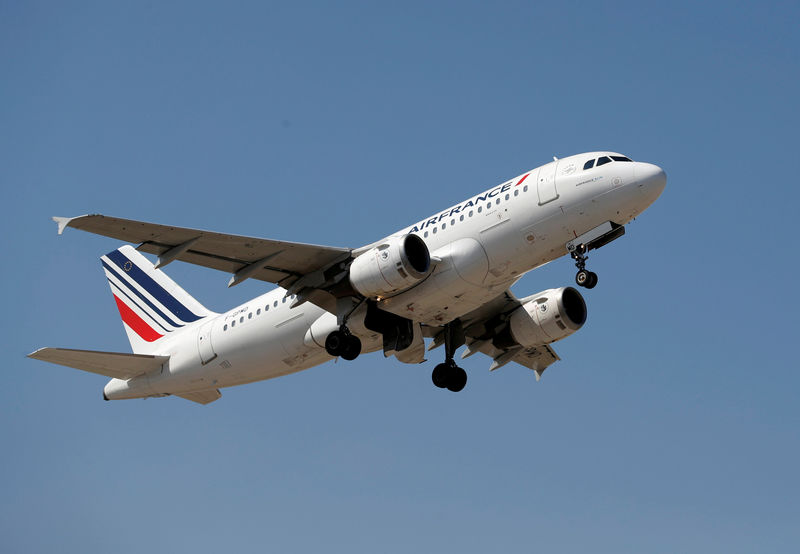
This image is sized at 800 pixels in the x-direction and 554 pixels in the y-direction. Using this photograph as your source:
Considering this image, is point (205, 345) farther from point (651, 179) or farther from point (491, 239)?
point (651, 179)

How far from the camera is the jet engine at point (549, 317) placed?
38.0 m

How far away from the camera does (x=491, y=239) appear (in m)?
32.5

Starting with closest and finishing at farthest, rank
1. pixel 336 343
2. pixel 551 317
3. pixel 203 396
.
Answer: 1. pixel 336 343
2. pixel 551 317
3. pixel 203 396

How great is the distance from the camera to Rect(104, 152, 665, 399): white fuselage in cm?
3212

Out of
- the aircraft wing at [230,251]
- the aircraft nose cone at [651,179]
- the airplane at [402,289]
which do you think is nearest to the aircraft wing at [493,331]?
the airplane at [402,289]

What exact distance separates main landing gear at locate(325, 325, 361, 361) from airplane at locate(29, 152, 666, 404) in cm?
5

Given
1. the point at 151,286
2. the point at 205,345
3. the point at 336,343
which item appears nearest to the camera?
the point at 336,343

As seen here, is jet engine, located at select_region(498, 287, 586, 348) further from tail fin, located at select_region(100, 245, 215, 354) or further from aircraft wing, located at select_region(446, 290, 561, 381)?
tail fin, located at select_region(100, 245, 215, 354)

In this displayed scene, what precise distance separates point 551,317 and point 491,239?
6.68 metres

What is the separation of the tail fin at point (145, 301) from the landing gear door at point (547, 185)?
1511 cm

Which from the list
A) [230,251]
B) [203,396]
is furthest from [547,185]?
[203,396]

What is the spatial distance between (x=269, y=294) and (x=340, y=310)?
3863 mm

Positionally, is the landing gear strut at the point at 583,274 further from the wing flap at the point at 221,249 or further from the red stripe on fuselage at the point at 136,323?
the red stripe on fuselage at the point at 136,323

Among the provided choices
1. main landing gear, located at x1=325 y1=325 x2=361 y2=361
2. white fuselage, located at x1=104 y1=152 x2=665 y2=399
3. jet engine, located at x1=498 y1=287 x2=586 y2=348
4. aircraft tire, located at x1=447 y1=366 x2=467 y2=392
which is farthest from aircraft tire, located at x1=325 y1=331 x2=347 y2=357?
jet engine, located at x1=498 y1=287 x2=586 y2=348
